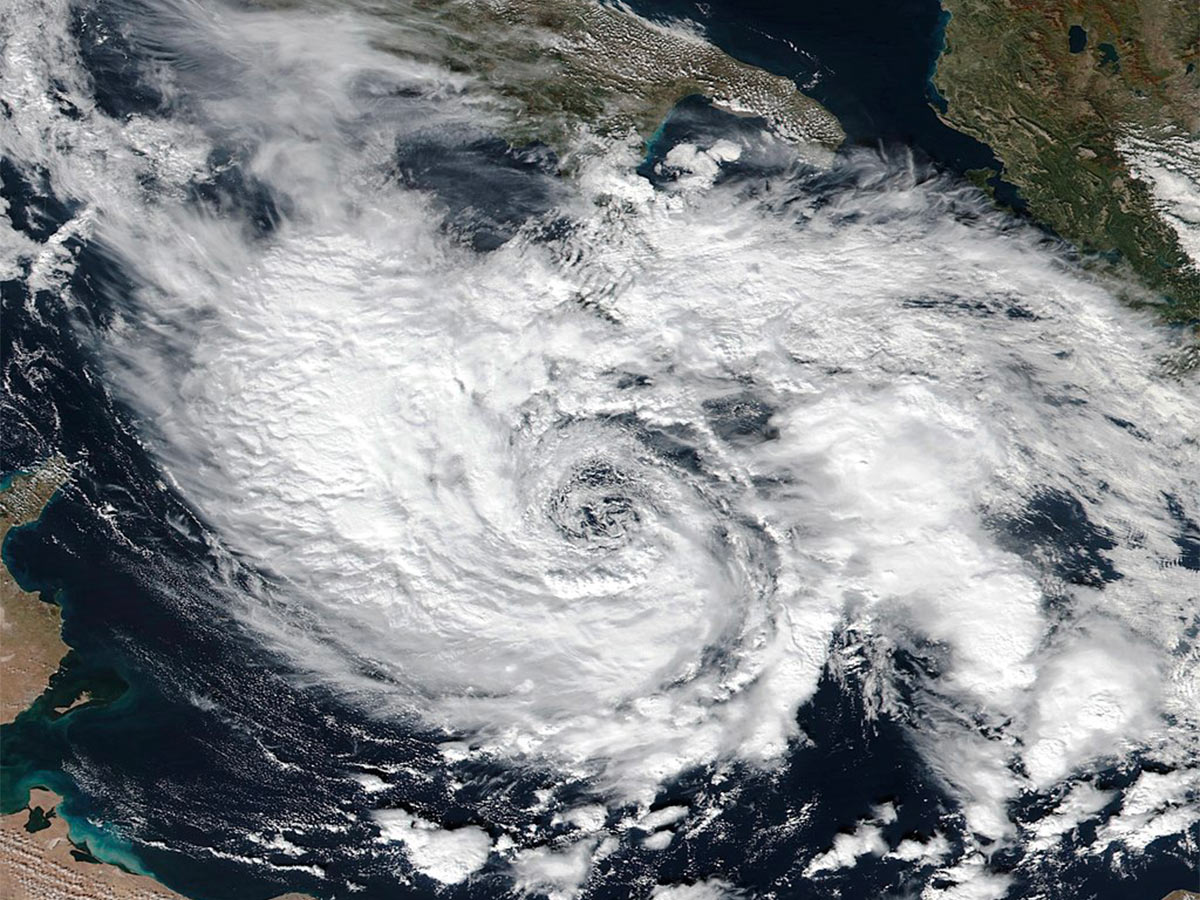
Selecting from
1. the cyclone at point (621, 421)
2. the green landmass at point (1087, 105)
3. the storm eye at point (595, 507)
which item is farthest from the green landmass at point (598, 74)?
the storm eye at point (595, 507)

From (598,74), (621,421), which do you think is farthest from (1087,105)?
(621,421)

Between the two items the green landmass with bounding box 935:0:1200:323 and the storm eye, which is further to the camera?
the storm eye

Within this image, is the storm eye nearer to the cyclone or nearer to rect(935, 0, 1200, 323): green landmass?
the cyclone

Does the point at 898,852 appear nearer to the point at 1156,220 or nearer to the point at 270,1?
the point at 1156,220

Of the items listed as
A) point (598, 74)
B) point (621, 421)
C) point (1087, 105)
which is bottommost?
point (621, 421)

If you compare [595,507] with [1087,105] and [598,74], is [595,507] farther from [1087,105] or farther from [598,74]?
[1087,105]

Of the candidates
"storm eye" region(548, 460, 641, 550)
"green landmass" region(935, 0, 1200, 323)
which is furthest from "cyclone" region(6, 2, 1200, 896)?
"green landmass" region(935, 0, 1200, 323)
